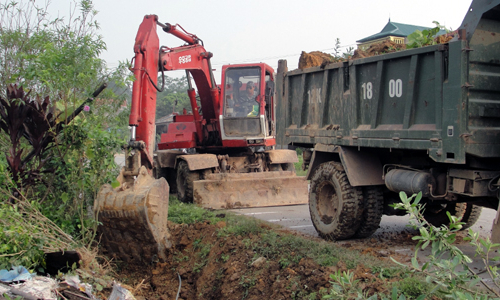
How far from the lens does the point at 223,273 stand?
565cm

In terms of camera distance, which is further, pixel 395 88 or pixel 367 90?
pixel 367 90

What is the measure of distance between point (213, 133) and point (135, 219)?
590 centimetres

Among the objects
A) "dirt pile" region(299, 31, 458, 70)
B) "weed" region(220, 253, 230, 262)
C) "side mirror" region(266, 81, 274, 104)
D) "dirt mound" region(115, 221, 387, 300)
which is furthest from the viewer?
"side mirror" region(266, 81, 274, 104)

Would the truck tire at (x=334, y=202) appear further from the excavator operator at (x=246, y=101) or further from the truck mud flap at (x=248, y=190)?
the excavator operator at (x=246, y=101)

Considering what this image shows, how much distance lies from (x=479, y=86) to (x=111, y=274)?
188 inches

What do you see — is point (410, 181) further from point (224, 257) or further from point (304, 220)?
point (304, 220)

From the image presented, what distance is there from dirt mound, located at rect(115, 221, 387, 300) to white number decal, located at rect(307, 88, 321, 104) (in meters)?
2.38

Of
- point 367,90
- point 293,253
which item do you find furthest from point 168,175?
point 293,253

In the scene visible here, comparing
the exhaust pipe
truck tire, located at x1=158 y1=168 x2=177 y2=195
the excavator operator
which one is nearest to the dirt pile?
the exhaust pipe

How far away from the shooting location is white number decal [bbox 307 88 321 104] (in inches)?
293

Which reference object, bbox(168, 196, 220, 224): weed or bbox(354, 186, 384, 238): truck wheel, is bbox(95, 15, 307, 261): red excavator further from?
bbox(354, 186, 384, 238): truck wheel

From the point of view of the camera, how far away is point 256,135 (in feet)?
35.2

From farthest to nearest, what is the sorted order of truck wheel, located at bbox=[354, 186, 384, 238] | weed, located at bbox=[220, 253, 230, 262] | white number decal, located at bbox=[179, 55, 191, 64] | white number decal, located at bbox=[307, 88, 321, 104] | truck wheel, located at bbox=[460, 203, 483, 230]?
white number decal, located at bbox=[179, 55, 191, 64]
white number decal, located at bbox=[307, 88, 321, 104]
truck wheel, located at bbox=[460, 203, 483, 230]
truck wheel, located at bbox=[354, 186, 384, 238]
weed, located at bbox=[220, 253, 230, 262]

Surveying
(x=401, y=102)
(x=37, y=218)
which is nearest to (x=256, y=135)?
(x=401, y=102)
